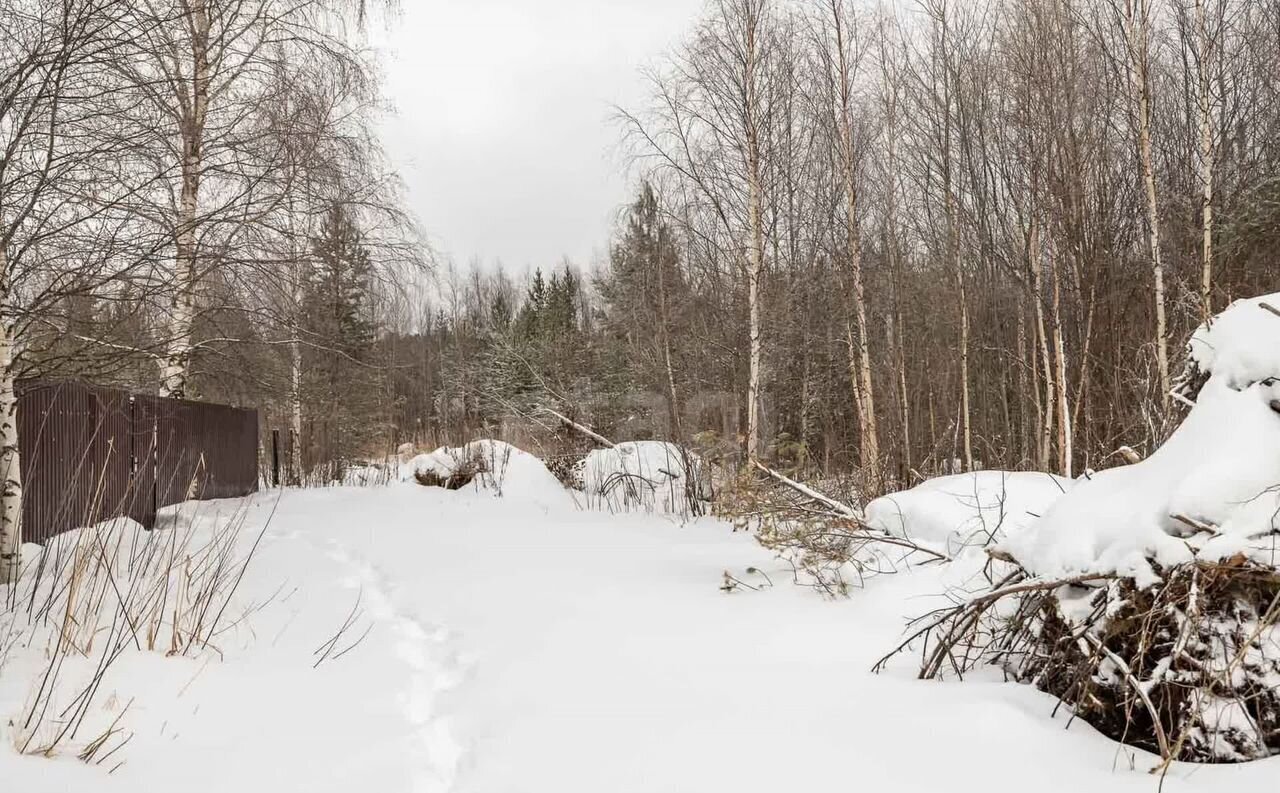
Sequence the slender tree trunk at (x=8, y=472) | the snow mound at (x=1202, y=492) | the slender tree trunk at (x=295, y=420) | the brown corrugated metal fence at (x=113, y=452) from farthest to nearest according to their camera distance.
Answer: the slender tree trunk at (x=295, y=420) < the brown corrugated metal fence at (x=113, y=452) < the slender tree trunk at (x=8, y=472) < the snow mound at (x=1202, y=492)

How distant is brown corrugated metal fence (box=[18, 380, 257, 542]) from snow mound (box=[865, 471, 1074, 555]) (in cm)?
409

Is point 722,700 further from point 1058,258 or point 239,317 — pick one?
point 1058,258

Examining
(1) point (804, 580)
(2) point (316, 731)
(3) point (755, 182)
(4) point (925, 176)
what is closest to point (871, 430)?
(3) point (755, 182)

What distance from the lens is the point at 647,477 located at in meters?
9.43

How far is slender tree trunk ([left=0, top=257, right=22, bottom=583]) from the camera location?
3588mm

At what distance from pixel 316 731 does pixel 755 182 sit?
8801 millimetres

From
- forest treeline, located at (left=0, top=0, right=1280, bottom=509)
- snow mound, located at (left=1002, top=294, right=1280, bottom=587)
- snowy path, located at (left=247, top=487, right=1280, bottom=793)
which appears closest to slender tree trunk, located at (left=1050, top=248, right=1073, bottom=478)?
forest treeline, located at (left=0, top=0, right=1280, bottom=509)

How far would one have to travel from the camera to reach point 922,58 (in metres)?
12.1

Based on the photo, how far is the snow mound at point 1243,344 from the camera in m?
2.31

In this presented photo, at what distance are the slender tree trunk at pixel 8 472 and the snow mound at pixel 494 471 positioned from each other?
5.85 m

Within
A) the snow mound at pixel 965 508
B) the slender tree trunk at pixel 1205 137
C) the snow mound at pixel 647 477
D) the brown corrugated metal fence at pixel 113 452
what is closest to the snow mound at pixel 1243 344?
the snow mound at pixel 965 508

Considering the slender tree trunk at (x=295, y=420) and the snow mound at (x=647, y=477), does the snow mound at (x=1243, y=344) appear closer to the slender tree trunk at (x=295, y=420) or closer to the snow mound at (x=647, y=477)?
the snow mound at (x=647, y=477)

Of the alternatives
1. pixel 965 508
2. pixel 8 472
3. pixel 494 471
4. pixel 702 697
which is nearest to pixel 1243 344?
pixel 965 508

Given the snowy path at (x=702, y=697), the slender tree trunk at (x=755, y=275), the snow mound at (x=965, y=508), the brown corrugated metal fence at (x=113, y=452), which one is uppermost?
the slender tree trunk at (x=755, y=275)
